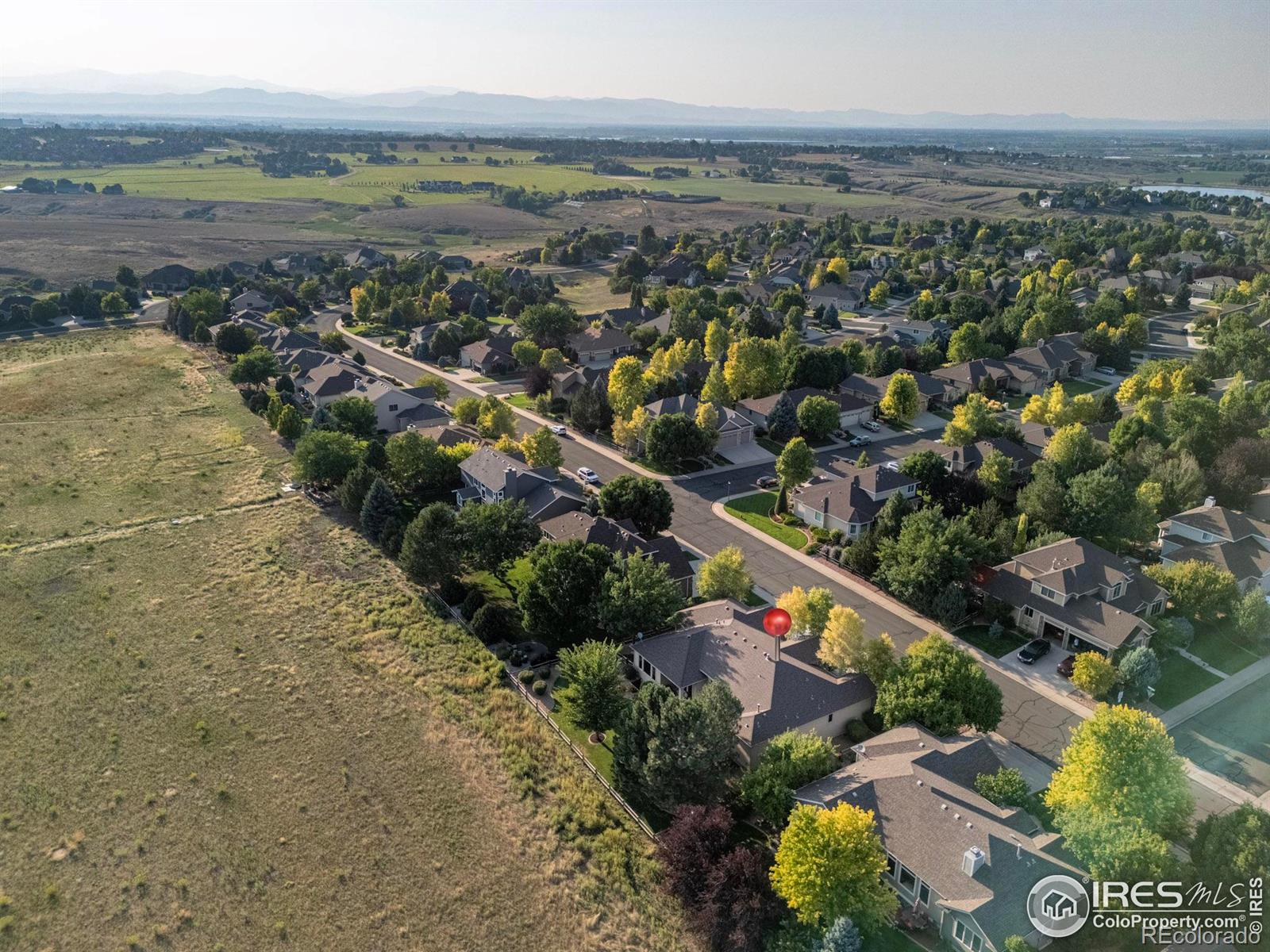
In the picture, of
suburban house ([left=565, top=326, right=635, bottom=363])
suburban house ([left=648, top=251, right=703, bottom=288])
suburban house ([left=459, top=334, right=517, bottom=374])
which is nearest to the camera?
suburban house ([left=459, top=334, right=517, bottom=374])

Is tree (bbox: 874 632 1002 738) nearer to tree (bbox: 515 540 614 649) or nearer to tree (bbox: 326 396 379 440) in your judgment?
tree (bbox: 515 540 614 649)

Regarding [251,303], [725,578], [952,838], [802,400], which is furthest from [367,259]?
[952,838]

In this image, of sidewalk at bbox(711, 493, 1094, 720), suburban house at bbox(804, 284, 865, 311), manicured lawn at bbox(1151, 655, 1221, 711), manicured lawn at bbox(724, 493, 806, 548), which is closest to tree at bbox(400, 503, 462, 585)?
sidewalk at bbox(711, 493, 1094, 720)

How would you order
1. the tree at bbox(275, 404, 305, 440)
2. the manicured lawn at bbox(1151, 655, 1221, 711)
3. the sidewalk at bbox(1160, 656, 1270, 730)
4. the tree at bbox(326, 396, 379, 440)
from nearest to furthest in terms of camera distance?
the sidewalk at bbox(1160, 656, 1270, 730)
the manicured lawn at bbox(1151, 655, 1221, 711)
the tree at bbox(326, 396, 379, 440)
the tree at bbox(275, 404, 305, 440)

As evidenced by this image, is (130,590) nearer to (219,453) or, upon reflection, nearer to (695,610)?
(219,453)

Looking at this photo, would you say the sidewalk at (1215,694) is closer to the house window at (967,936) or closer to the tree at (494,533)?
the house window at (967,936)

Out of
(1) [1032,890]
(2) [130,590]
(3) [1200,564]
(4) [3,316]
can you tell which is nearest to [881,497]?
(3) [1200,564]
